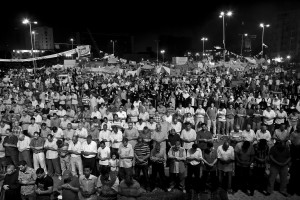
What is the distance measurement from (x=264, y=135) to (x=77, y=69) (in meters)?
23.4

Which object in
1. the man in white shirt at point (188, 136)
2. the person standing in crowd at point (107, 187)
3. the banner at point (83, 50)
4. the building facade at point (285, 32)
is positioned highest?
the building facade at point (285, 32)

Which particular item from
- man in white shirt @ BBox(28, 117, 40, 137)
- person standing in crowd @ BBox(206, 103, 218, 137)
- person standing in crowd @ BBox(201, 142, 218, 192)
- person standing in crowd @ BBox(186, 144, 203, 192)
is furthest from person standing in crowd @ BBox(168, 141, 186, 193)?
man in white shirt @ BBox(28, 117, 40, 137)

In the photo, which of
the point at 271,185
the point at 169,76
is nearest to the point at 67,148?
the point at 271,185

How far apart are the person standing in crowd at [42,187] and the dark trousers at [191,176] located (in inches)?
150

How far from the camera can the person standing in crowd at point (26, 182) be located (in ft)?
22.8

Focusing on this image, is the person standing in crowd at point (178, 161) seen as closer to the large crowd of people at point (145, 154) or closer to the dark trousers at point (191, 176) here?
the large crowd of people at point (145, 154)

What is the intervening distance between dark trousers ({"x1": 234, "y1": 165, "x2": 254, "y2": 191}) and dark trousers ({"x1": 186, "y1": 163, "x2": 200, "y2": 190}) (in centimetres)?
113

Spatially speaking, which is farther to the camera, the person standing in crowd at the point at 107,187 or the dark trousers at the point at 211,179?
the dark trousers at the point at 211,179

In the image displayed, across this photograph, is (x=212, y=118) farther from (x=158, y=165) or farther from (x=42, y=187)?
(x=42, y=187)

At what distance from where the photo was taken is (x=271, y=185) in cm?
794

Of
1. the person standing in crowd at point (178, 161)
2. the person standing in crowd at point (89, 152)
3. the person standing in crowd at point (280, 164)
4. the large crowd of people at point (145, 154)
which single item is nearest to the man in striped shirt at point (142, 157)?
the large crowd of people at point (145, 154)

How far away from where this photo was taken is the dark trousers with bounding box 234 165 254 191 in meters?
8.16

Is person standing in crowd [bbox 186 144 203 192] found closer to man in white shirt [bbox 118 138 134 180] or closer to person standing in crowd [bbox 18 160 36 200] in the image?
man in white shirt [bbox 118 138 134 180]

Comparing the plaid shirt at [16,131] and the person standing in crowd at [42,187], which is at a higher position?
the plaid shirt at [16,131]
